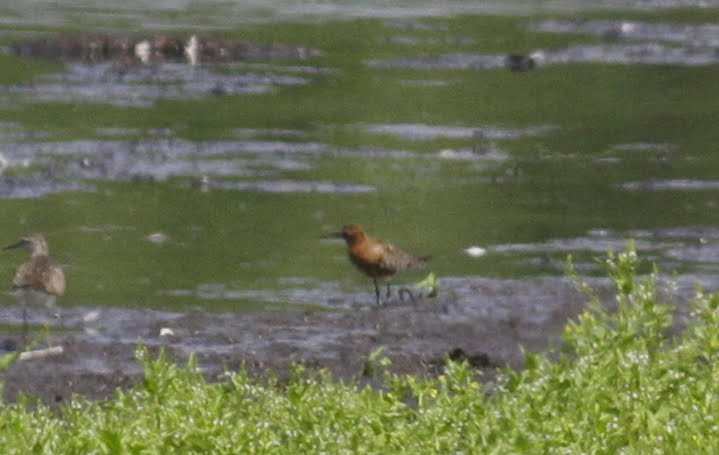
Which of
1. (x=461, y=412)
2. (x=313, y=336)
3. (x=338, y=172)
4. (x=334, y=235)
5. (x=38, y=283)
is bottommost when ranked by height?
(x=338, y=172)

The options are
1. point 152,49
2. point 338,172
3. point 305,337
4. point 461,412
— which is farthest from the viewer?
point 152,49

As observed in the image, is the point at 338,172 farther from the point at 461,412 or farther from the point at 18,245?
the point at 461,412

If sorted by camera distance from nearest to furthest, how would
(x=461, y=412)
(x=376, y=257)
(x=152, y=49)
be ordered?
1. (x=461, y=412)
2. (x=376, y=257)
3. (x=152, y=49)

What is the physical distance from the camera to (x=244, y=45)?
73.9ft

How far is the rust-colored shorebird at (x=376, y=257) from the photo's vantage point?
36.2 ft

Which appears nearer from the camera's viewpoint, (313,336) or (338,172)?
(313,336)

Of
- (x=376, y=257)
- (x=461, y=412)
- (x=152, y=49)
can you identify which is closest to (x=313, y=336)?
(x=376, y=257)

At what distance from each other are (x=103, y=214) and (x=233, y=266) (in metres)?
1.79

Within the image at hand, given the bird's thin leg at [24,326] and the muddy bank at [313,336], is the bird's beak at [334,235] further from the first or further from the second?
the bird's thin leg at [24,326]

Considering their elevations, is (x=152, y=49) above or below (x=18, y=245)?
below

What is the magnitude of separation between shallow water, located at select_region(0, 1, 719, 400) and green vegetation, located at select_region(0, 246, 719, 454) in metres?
2.40

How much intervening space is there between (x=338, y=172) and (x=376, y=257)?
154 inches

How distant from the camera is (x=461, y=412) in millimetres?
6219

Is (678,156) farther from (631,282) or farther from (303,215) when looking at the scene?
(631,282)
